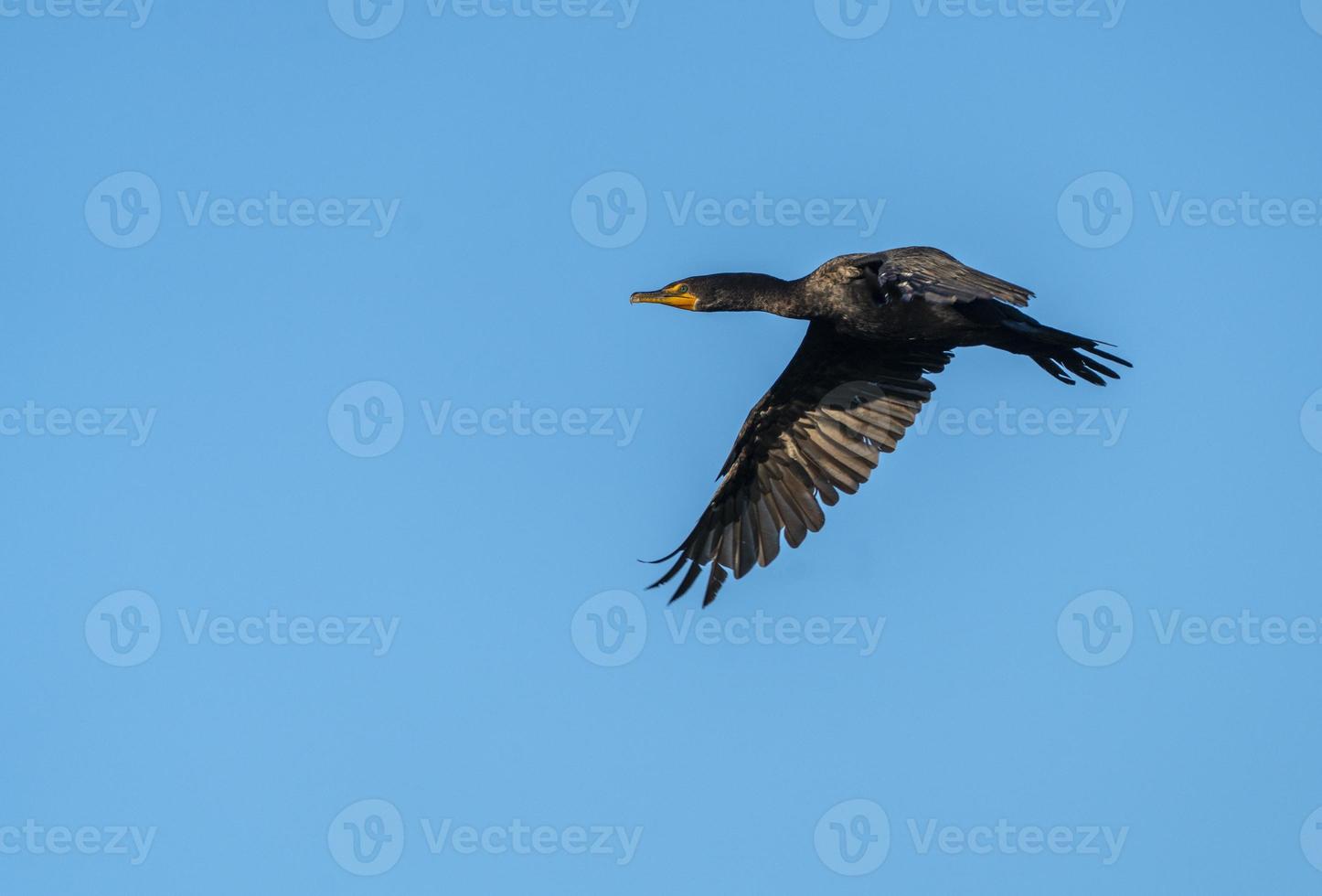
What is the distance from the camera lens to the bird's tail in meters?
12.8

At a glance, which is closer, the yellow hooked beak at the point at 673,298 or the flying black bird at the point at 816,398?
the flying black bird at the point at 816,398

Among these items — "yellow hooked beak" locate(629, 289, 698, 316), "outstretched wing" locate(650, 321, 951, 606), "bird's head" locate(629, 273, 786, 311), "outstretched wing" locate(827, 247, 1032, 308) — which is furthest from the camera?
"outstretched wing" locate(650, 321, 951, 606)

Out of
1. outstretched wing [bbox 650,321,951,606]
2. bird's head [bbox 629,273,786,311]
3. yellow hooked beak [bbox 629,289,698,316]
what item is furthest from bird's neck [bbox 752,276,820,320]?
outstretched wing [bbox 650,321,951,606]

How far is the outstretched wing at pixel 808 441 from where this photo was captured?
50.0 ft

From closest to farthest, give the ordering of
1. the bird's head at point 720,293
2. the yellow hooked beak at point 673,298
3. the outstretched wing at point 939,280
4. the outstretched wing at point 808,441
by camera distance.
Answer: the outstretched wing at point 939,280
the bird's head at point 720,293
the yellow hooked beak at point 673,298
the outstretched wing at point 808,441

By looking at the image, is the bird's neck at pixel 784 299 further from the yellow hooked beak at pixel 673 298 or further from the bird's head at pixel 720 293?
the yellow hooked beak at pixel 673 298

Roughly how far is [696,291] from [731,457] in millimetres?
1787

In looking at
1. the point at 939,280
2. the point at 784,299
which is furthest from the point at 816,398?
the point at 939,280

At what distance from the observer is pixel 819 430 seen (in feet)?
51.3

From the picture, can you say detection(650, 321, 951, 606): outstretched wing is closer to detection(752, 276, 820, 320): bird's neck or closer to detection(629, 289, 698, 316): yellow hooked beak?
detection(752, 276, 820, 320): bird's neck

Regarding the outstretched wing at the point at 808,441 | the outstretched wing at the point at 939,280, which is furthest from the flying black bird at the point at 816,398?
the outstretched wing at the point at 939,280

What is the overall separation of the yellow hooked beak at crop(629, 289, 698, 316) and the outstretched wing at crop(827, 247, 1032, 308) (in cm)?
225

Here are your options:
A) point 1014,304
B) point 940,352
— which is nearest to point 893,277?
point 1014,304

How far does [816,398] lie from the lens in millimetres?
15695
